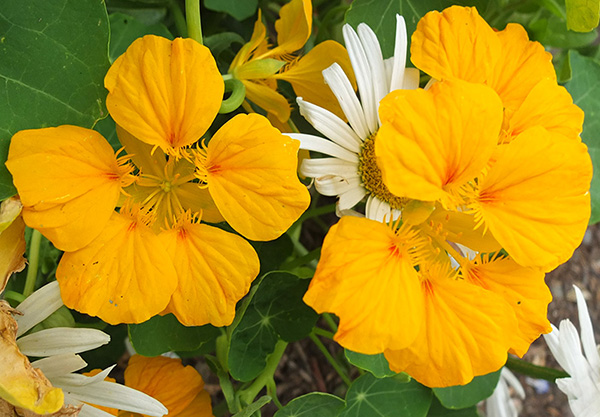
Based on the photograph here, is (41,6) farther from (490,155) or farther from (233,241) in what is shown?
(490,155)

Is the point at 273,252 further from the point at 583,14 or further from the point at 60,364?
the point at 583,14

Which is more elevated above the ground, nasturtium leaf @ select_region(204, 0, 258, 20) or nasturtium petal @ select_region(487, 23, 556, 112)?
nasturtium petal @ select_region(487, 23, 556, 112)

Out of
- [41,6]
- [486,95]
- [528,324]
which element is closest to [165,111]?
[41,6]

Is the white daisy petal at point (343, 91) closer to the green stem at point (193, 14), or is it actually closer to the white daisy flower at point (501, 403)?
the green stem at point (193, 14)

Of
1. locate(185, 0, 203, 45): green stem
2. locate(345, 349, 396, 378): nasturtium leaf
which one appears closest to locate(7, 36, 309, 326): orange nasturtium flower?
locate(185, 0, 203, 45): green stem

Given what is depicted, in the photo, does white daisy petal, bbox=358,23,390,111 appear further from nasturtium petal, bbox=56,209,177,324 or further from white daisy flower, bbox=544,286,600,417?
white daisy flower, bbox=544,286,600,417

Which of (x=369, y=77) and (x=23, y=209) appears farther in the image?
(x=369, y=77)

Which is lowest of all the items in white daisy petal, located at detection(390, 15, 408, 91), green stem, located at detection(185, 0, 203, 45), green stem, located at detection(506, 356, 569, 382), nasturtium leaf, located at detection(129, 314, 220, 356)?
green stem, located at detection(506, 356, 569, 382)
